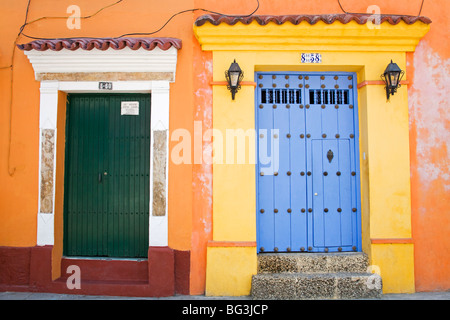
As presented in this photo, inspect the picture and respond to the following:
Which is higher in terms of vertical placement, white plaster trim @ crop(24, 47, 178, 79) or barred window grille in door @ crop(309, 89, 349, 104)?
white plaster trim @ crop(24, 47, 178, 79)

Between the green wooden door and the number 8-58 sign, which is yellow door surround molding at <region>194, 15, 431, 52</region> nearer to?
the number 8-58 sign

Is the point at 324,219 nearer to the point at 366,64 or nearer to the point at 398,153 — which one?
the point at 398,153

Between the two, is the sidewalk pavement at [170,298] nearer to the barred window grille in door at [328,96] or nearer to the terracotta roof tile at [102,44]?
the barred window grille in door at [328,96]

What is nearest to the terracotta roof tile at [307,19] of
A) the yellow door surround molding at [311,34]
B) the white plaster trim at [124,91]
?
the yellow door surround molding at [311,34]

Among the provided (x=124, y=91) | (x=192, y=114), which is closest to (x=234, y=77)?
(x=192, y=114)

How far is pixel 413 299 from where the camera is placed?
4027 millimetres

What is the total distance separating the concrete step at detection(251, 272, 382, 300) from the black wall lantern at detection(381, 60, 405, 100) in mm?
2472

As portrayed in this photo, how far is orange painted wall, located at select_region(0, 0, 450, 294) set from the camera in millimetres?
4309

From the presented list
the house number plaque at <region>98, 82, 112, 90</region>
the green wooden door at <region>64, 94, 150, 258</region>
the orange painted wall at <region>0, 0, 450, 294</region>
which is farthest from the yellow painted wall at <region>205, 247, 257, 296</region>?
the house number plaque at <region>98, 82, 112, 90</region>

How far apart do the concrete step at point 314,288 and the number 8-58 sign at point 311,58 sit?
284 centimetres

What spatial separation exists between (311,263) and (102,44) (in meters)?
3.92

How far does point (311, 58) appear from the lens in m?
4.41

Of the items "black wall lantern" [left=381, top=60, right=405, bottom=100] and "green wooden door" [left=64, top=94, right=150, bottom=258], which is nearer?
"black wall lantern" [left=381, top=60, right=405, bottom=100]

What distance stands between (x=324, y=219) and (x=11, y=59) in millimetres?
4896
